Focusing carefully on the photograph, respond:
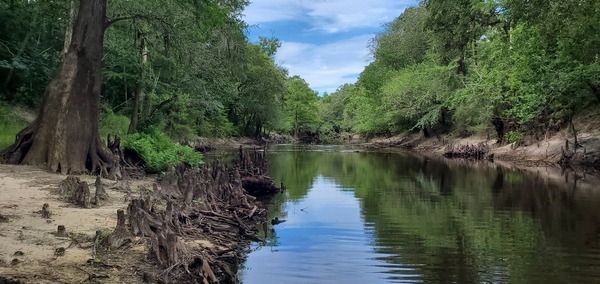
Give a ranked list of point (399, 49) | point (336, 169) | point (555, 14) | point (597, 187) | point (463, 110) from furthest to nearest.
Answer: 1. point (399, 49)
2. point (463, 110)
3. point (336, 169)
4. point (597, 187)
5. point (555, 14)

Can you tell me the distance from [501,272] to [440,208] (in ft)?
21.5

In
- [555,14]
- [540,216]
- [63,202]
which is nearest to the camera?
[63,202]

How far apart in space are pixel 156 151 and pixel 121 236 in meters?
13.8

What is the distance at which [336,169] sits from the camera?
28312mm

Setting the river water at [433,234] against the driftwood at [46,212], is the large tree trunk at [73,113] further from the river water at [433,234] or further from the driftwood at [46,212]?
the river water at [433,234]

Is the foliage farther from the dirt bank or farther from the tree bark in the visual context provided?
the tree bark

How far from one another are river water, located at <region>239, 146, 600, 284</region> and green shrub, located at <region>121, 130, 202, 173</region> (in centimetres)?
477

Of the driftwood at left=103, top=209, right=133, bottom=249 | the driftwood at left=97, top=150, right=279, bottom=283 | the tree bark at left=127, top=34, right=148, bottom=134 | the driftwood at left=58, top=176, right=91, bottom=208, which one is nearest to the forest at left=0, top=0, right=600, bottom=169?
the tree bark at left=127, top=34, right=148, bottom=134

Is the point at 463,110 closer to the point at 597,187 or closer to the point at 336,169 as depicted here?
the point at 336,169

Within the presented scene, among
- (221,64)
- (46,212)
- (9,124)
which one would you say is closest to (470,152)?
(221,64)

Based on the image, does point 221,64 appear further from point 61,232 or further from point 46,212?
point 61,232

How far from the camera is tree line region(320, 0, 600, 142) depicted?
58.2 ft

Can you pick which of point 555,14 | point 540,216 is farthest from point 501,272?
point 555,14

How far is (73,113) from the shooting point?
45.6ft
